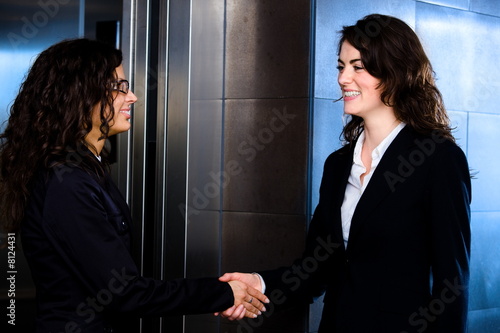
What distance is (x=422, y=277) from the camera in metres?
2.64

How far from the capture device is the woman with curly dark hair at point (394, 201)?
2570 millimetres

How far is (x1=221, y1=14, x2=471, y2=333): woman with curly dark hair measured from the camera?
2.57 metres

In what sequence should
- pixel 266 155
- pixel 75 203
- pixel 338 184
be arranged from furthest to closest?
pixel 266 155, pixel 338 184, pixel 75 203

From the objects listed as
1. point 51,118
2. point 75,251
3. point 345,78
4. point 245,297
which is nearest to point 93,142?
point 51,118

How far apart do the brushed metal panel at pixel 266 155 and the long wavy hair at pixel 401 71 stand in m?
0.80

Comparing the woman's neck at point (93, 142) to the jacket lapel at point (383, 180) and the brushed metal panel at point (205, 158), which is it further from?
the brushed metal panel at point (205, 158)

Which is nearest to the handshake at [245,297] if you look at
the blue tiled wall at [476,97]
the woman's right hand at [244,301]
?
the woman's right hand at [244,301]

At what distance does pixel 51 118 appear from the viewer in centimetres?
251

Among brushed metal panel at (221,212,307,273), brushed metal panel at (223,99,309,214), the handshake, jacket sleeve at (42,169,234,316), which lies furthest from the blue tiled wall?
jacket sleeve at (42,169,234,316)

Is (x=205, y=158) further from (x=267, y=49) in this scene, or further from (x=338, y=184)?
(x=338, y=184)

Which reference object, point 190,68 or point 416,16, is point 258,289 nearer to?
A: point 190,68

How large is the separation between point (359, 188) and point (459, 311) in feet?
1.98

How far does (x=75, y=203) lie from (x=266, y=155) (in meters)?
1.59

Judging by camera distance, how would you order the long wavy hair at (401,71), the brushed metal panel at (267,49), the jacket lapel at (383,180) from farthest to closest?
the brushed metal panel at (267,49), the long wavy hair at (401,71), the jacket lapel at (383,180)
